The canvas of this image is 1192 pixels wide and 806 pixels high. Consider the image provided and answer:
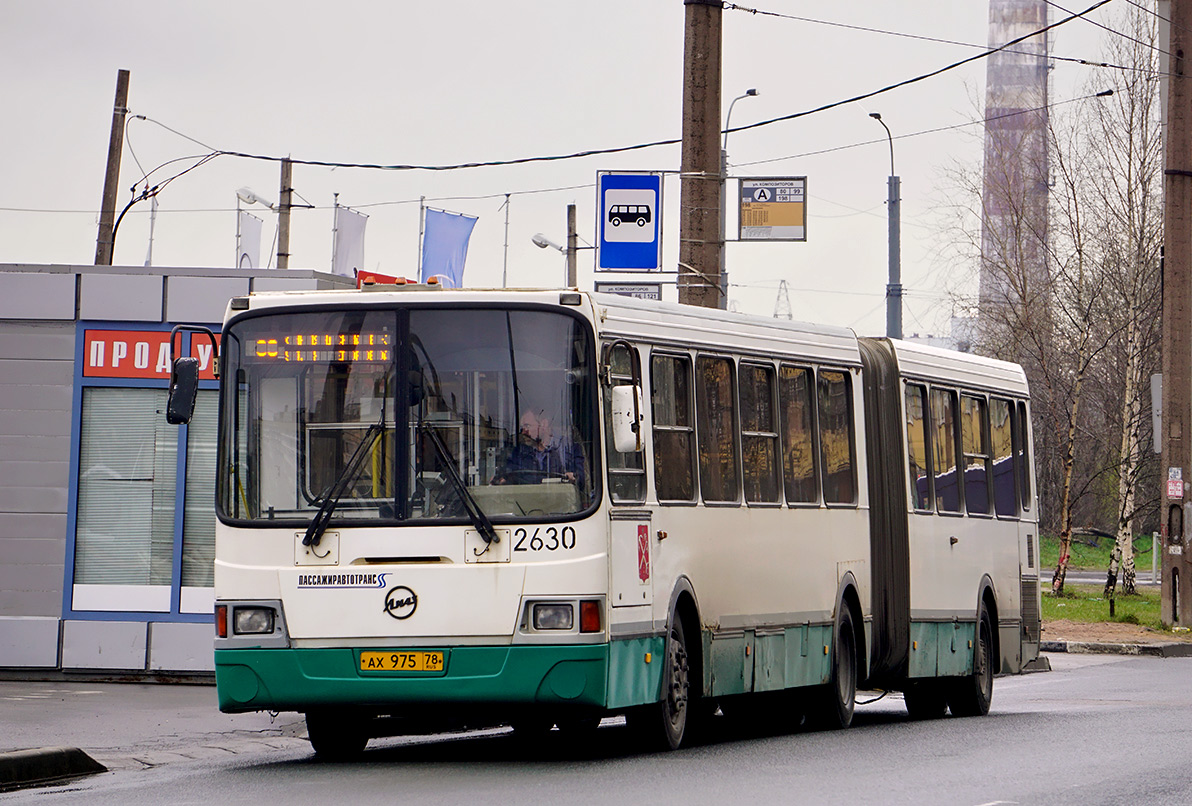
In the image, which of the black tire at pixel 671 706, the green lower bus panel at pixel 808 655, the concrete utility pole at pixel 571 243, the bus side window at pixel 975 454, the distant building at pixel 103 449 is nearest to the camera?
the black tire at pixel 671 706

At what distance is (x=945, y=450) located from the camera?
17812 mm

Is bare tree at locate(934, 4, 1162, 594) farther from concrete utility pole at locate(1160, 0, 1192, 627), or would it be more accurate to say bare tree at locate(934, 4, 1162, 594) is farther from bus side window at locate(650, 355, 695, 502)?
bus side window at locate(650, 355, 695, 502)

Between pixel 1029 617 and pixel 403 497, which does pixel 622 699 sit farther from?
pixel 1029 617

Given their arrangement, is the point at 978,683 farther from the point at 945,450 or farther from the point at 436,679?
the point at 436,679

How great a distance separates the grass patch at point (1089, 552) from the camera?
6650 centimetres

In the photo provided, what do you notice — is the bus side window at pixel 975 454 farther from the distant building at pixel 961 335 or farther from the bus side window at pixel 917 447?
the distant building at pixel 961 335

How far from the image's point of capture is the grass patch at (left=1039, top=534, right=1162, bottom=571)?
218ft

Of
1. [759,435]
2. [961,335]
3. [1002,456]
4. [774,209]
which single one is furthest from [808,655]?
[961,335]

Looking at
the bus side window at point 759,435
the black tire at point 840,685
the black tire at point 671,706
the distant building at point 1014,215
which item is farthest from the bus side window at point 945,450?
the distant building at point 1014,215

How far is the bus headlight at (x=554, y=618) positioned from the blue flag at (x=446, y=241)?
20538mm

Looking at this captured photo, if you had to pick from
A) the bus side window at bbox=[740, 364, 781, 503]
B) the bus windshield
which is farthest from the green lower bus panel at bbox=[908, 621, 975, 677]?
the bus windshield

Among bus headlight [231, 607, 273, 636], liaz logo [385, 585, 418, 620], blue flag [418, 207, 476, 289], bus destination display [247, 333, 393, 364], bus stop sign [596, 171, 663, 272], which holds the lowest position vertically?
Result: bus headlight [231, 607, 273, 636]

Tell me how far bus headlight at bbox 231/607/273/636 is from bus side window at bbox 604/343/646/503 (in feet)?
6.89

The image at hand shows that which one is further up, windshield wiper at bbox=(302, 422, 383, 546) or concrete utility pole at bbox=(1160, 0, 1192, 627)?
concrete utility pole at bbox=(1160, 0, 1192, 627)
